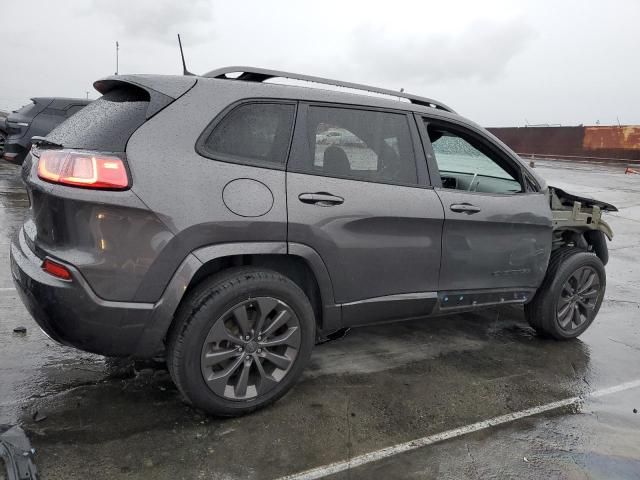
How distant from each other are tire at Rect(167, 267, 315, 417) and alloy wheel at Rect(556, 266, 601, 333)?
7.70 feet

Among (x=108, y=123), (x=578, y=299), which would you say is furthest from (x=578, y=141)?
(x=108, y=123)

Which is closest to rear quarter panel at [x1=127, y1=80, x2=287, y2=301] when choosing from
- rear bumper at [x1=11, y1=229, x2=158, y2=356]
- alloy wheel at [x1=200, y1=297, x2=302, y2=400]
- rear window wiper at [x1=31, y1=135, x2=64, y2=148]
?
rear bumper at [x1=11, y1=229, x2=158, y2=356]

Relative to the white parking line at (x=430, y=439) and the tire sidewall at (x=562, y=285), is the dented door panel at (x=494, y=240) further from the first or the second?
the white parking line at (x=430, y=439)

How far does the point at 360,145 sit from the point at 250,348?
1.35m

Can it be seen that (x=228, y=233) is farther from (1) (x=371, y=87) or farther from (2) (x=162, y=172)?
(1) (x=371, y=87)

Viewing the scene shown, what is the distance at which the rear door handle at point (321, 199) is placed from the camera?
9.04 feet

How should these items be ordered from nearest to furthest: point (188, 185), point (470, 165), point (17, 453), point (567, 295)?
point (17, 453) → point (188, 185) → point (470, 165) → point (567, 295)

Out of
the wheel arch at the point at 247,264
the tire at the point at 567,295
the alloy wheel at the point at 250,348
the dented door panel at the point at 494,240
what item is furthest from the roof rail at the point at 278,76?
the tire at the point at 567,295

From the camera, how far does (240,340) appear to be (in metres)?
2.69

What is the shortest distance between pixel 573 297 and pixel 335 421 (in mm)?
2447

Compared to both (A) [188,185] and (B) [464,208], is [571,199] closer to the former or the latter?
(B) [464,208]

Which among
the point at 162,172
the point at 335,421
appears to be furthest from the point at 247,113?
the point at 335,421

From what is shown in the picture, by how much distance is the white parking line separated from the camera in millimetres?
2400

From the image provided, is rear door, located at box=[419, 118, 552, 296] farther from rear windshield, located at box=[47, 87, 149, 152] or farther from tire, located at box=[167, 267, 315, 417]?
rear windshield, located at box=[47, 87, 149, 152]
